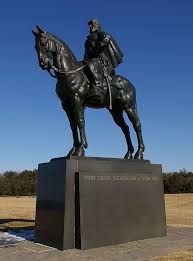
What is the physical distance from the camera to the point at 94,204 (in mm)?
9656

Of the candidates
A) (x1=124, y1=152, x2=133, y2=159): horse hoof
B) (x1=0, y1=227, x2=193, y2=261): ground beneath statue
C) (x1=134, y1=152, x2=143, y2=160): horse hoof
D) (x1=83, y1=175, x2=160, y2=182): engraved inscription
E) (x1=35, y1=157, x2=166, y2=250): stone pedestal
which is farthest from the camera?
(x1=124, y1=152, x2=133, y2=159): horse hoof

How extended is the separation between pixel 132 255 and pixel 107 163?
2.53m

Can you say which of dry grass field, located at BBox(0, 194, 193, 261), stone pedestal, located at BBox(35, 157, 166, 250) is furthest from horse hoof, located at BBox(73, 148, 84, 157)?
dry grass field, located at BBox(0, 194, 193, 261)

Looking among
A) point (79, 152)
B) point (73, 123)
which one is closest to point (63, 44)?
point (73, 123)

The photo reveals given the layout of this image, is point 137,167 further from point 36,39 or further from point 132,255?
point 36,39

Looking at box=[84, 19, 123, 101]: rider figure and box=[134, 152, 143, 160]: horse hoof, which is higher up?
box=[84, 19, 123, 101]: rider figure

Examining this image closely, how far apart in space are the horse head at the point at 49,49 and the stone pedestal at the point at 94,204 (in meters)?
2.34

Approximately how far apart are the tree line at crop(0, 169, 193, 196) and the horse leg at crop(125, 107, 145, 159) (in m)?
31.3

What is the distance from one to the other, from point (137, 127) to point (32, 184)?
129ft

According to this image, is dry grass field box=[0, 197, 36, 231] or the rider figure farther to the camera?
dry grass field box=[0, 197, 36, 231]

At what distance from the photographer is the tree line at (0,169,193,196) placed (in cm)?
4265

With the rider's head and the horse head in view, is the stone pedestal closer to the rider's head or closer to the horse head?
the horse head

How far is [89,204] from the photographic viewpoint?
31.4 feet


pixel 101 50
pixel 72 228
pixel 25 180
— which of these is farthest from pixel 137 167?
pixel 25 180
